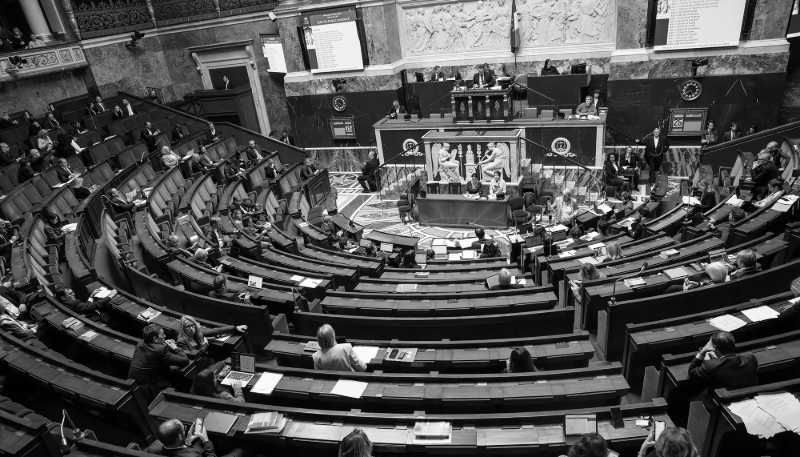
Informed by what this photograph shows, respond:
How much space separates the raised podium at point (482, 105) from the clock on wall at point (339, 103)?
543 cm

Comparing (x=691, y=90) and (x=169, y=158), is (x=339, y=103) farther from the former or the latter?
(x=691, y=90)

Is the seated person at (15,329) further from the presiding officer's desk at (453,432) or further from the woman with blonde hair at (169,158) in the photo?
the woman with blonde hair at (169,158)

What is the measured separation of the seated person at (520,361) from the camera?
5.52 meters

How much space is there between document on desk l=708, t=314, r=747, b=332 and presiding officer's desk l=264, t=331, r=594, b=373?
143 cm

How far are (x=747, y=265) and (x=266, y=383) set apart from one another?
6.37 metres

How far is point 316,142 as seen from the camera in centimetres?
2170

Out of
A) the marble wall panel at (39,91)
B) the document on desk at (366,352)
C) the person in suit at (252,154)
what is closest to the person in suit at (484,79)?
the person in suit at (252,154)

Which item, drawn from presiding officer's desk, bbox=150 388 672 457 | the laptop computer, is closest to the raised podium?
the laptop computer

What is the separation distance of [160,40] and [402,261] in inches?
720

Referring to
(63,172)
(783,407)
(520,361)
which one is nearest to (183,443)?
(520,361)

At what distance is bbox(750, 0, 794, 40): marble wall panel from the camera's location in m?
14.3

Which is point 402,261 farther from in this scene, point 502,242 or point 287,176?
point 287,176

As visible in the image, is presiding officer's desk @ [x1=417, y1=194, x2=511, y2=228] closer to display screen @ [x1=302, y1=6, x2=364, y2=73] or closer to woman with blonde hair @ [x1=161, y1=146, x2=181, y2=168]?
woman with blonde hair @ [x1=161, y1=146, x2=181, y2=168]

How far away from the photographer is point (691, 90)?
15883mm
